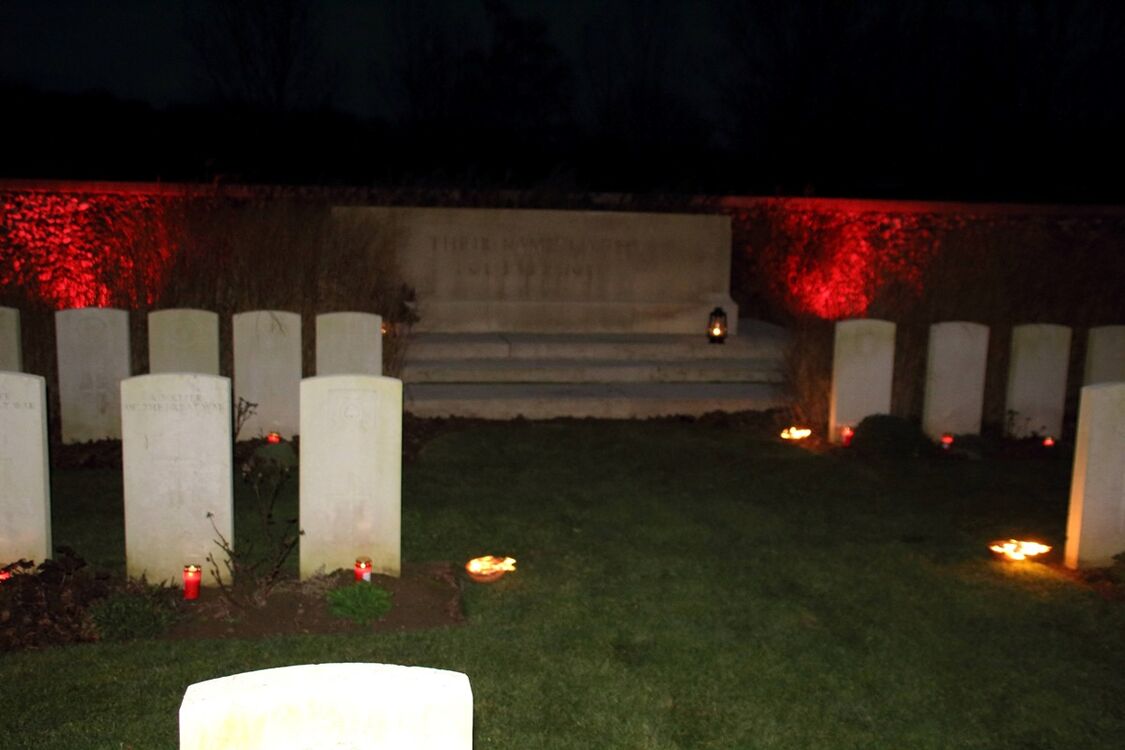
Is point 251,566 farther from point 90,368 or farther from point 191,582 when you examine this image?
point 90,368

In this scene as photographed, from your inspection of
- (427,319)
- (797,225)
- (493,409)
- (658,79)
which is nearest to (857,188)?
(658,79)

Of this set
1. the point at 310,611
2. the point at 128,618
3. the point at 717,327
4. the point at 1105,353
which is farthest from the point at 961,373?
the point at 128,618

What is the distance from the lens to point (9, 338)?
28.1 feet

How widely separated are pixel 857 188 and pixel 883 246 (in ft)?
35.2

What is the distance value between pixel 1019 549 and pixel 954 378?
3078 millimetres

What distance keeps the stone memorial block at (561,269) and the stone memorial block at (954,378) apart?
3.84 meters

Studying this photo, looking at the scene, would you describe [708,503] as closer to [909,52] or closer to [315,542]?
[315,542]

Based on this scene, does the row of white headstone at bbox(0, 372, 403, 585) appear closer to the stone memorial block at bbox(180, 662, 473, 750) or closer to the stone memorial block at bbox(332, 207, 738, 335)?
the stone memorial block at bbox(180, 662, 473, 750)

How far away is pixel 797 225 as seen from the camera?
15789mm

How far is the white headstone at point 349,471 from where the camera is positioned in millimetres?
5406

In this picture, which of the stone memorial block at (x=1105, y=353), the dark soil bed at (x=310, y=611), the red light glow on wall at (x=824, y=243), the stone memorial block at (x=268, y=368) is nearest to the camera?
the dark soil bed at (x=310, y=611)

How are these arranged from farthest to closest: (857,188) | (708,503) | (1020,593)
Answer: (857,188) < (708,503) < (1020,593)

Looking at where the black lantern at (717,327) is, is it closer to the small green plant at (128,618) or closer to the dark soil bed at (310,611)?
the dark soil bed at (310,611)

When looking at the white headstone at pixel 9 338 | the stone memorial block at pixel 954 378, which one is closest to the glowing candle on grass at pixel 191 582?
the white headstone at pixel 9 338
